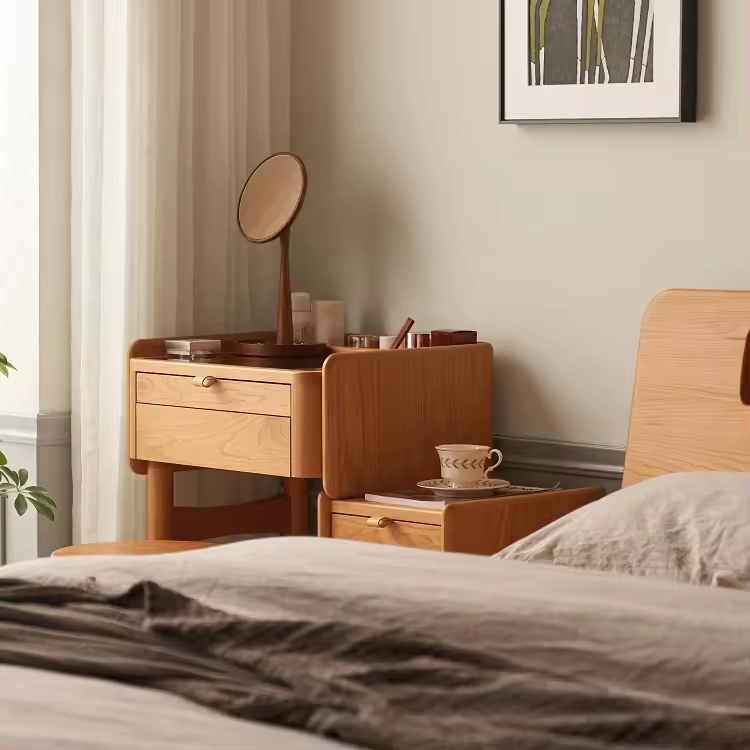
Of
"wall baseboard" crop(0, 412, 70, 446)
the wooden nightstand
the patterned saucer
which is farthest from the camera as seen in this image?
"wall baseboard" crop(0, 412, 70, 446)

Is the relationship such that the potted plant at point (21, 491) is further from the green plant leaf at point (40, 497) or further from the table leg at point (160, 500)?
the table leg at point (160, 500)

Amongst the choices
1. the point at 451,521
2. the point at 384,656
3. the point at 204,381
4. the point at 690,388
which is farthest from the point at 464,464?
the point at 384,656

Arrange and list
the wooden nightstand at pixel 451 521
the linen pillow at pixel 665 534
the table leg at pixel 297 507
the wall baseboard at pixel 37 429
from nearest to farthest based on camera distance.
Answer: the linen pillow at pixel 665 534
the wooden nightstand at pixel 451 521
the wall baseboard at pixel 37 429
the table leg at pixel 297 507

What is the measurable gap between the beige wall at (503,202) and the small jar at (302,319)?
0.51 feet

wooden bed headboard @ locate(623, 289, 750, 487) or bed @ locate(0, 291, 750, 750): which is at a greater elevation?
wooden bed headboard @ locate(623, 289, 750, 487)

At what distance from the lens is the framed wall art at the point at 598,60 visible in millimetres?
2928

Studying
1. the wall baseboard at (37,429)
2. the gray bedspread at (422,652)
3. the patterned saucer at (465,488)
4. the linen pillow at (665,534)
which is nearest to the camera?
the gray bedspread at (422,652)

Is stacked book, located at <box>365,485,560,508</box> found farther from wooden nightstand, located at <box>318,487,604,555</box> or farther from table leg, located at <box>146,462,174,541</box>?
table leg, located at <box>146,462,174,541</box>

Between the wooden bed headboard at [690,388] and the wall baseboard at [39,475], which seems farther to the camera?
the wall baseboard at [39,475]

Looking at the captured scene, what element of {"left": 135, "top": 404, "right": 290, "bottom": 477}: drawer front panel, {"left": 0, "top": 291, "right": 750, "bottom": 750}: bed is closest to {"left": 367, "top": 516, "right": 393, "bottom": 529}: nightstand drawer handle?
{"left": 135, "top": 404, "right": 290, "bottom": 477}: drawer front panel

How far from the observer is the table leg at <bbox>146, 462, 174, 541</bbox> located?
3291 mm

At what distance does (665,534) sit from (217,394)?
1.18 metres

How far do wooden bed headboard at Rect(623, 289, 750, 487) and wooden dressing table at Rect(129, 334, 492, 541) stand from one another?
436 millimetres

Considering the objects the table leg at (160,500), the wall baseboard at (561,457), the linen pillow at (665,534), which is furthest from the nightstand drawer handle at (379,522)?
the table leg at (160,500)
